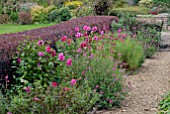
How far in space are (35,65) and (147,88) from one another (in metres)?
2.53

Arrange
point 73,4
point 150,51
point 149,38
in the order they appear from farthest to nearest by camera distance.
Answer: point 73,4
point 149,38
point 150,51

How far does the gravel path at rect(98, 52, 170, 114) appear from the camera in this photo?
5.44 meters

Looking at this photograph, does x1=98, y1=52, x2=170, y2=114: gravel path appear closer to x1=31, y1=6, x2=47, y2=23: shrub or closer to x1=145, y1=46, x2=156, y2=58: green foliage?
x1=145, y1=46, x2=156, y2=58: green foliage

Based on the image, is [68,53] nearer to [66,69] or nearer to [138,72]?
[66,69]

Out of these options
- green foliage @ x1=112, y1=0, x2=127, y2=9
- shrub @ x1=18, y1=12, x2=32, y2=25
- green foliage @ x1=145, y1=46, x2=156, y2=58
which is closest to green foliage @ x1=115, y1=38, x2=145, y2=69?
green foliage @ x1=145, y1=46, x2=156, y2=58

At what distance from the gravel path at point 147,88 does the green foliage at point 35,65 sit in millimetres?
885

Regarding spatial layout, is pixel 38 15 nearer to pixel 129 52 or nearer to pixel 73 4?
pixel 73 4

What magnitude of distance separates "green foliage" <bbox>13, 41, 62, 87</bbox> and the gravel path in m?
0.89

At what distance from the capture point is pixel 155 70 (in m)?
8.47

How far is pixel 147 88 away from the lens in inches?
266

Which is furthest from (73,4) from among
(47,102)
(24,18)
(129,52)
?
(47,102)

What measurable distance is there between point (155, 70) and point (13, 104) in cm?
476

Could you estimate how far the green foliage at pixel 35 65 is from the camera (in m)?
4.87

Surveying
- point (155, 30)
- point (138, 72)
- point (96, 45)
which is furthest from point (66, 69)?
point (155, 30)
